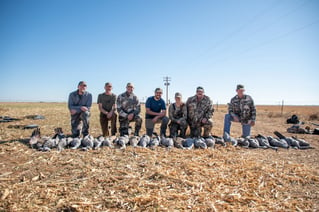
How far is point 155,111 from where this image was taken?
8297 mm

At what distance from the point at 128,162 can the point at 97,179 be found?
3.62ft

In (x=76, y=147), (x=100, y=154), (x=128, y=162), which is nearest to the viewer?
(x=128, y=162)

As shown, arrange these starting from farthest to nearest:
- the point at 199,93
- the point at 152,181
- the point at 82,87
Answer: the point at 199,93 < the point at 82,87 < the point at 152,181

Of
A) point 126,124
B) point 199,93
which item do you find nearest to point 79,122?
point 126,124

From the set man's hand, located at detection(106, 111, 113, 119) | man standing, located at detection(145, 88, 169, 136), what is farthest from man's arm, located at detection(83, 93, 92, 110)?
man standing, located at detection(145, 88, 169, 136)

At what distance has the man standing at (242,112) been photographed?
8086 millimetres

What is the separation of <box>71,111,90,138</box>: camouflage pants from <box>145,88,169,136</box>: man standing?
7.79ft

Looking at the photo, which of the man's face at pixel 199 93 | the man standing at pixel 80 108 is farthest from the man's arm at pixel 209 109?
the man standing at pixel 80 108

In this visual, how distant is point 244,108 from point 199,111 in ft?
6.36

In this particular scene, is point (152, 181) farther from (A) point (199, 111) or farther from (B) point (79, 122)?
(B) point (79, 122)

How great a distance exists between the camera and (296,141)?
22.5ft

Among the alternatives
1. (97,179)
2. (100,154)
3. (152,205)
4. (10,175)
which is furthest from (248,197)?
(10,175)

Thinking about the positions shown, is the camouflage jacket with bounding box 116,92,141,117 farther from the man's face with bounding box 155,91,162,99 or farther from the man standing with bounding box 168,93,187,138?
the man standing with bounding box 168,93,187,138

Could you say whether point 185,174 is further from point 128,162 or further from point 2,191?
point 2,191
